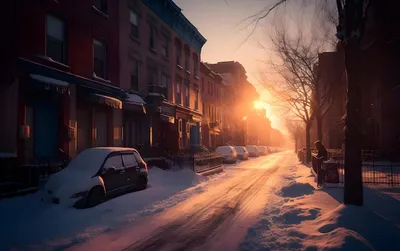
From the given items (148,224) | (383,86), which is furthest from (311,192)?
(383,86)

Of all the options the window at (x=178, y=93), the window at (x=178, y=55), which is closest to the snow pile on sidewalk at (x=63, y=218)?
the window at (x=178, y=93)

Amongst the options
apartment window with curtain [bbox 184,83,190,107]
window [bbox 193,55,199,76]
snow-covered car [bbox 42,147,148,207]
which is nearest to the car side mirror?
snow-covered car [bbox 42,147,148,207]

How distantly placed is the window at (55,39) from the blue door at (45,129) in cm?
215

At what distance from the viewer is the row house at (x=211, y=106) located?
3881cm

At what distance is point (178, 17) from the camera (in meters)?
26.1

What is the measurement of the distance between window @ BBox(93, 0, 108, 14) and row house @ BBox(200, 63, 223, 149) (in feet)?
66.1

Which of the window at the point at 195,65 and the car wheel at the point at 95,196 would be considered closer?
the car wheel at the point at 95,196

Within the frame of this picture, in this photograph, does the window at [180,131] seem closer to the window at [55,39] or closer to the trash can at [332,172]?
the window at [55,39]

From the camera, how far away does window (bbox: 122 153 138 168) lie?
11.5 meters

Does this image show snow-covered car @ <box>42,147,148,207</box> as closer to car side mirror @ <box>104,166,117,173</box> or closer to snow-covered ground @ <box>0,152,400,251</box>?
car side mirror @ <box>104,166,117,173</box>

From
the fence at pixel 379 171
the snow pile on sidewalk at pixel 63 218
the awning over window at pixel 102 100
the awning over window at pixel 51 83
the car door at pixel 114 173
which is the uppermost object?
the awning over window at pixel 51 83

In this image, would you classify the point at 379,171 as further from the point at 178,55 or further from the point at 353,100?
the point at 178,55

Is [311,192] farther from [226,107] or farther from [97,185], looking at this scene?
[226,107]

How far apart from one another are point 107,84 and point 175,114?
30.4 feet
